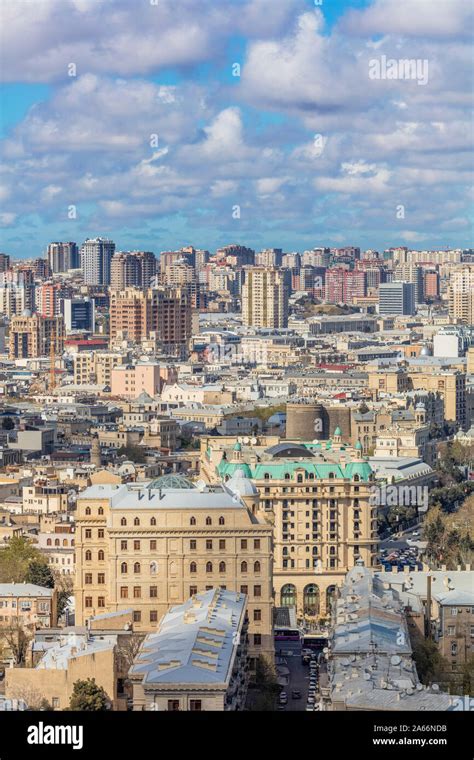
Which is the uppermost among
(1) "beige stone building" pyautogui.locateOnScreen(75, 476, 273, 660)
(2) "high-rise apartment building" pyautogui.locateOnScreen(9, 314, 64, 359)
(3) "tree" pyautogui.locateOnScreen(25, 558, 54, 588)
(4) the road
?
(2) "high-rise apartment building" pyautogui.locateOnScreen(9, 314, 64, 359)

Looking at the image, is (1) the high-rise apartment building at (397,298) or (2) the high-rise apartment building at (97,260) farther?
(2) the high-rise apartment building at (97,260)

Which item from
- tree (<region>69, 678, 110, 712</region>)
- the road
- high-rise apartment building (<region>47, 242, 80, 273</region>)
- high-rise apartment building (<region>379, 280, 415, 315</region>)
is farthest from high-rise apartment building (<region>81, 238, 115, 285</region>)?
tree (<region>69, 678, 110, 712</region>)

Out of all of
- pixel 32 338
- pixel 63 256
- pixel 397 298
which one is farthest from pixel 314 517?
pixel 63 256

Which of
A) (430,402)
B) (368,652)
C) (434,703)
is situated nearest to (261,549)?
(368,652)

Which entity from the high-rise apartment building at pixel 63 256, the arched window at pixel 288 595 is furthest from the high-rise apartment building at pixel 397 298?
the arched window at pixel 288 595

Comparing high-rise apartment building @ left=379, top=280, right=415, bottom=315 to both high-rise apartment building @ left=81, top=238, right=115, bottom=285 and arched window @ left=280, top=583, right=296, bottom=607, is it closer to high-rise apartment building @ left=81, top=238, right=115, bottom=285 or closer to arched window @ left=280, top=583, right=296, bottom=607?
high-rise apartment building @ left=81, top=238, right=115, bottom=285

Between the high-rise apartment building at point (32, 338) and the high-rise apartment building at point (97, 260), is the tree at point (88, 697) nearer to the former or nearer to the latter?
the high-rise apartment building at point (32, 338)
